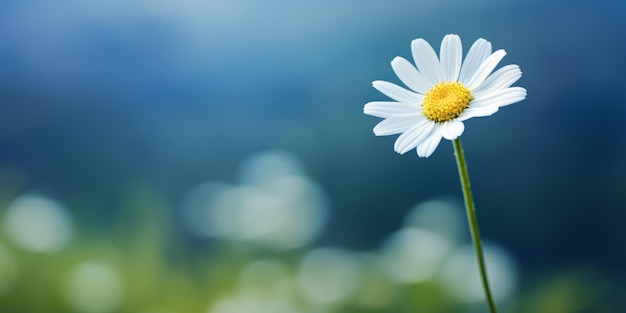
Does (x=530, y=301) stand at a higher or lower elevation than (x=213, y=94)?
lower

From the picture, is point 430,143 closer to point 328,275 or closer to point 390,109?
point 390,109

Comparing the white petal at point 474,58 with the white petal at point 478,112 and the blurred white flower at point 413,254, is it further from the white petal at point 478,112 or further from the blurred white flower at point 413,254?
the blurred white flower at point 413,254

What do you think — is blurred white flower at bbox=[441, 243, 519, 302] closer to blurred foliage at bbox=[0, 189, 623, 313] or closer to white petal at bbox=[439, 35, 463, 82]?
blurred foliage at bbox=[0, 189, 623, 313]

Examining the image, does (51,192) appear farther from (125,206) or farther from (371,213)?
(371,213)

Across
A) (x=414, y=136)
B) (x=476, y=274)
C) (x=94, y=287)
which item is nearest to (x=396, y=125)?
(x=414, y=136)

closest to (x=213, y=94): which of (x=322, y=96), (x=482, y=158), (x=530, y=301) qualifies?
(x=322, y=96)

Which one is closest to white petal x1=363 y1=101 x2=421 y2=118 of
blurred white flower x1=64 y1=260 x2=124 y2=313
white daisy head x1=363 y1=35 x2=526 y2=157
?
white daisy head x1=363 y1=35 x2=526 y2=157
